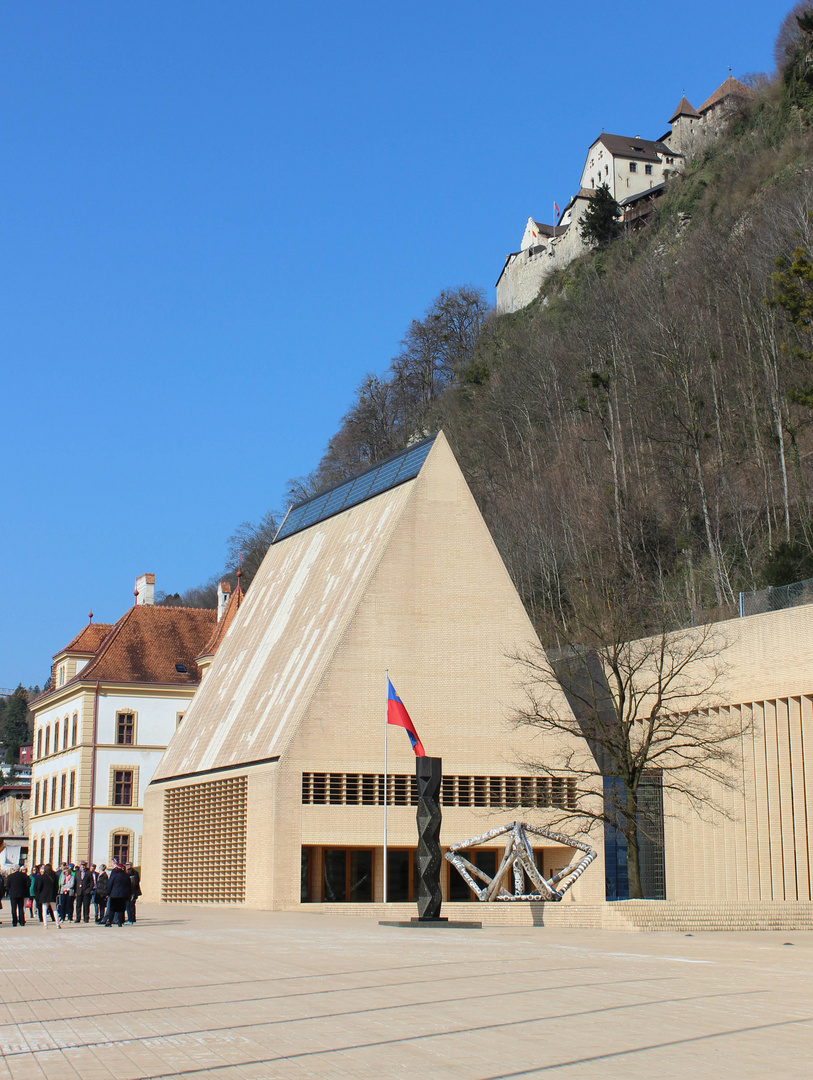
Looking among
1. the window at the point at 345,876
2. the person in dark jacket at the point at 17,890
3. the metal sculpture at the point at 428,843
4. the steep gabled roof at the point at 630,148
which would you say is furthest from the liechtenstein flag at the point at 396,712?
Answer: the steep gabled roof at the point at 630,148

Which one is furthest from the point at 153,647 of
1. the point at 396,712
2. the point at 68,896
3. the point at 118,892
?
the point at 118,892

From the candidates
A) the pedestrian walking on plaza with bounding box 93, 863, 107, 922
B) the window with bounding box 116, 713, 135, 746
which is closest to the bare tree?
the pedestrian walking on plaza with bounding box 93, 863, 107, 922

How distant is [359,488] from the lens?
3575 cm

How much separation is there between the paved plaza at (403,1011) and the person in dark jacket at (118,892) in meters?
5.15

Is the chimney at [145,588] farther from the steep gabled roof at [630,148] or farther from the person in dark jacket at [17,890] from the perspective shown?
the steep gabled roof at [630,148]

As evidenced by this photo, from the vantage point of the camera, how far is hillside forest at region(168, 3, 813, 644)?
39.1 metres

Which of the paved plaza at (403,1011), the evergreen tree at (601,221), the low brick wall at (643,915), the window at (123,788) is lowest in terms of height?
the low brick wall at (643,915)

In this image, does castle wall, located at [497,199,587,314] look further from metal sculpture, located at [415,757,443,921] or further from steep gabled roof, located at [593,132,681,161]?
metal sculpture, located at [415,757,443,921]

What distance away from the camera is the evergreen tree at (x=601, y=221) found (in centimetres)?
7656

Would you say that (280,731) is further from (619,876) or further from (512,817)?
(619,876)

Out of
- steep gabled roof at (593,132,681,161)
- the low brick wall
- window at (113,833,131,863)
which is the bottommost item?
window at (113,833,131,863)

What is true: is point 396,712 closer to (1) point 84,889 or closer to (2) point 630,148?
(1) point 84,889

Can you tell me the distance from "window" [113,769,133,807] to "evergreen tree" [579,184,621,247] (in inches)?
1863

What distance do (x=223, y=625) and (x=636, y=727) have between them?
920 inches
